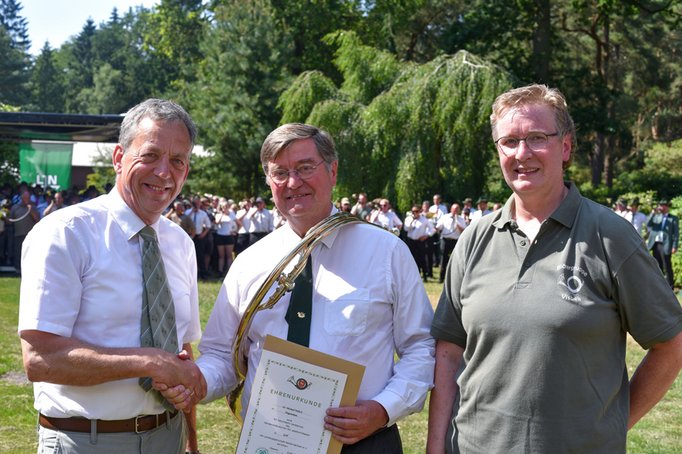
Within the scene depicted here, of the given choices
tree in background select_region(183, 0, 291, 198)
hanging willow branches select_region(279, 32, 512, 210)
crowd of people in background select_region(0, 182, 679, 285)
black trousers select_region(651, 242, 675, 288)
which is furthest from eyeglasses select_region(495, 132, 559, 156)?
tree in background select_region(183, 0, 291, 198)

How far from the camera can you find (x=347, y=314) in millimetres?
2836

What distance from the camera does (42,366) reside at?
261 centimetres

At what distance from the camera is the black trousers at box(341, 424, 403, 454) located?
9.20 ft

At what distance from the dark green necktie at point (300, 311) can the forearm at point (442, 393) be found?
48 centimetres

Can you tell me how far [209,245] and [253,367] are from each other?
685 inches

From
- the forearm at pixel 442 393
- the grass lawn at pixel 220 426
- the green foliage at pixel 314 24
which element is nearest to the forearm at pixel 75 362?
the forearm at pixel 442 393

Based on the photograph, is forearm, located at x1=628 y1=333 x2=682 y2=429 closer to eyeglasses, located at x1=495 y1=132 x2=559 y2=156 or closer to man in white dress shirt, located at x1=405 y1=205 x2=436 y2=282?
eyeglasses, located at x1=495 y1=132 x2=559 y2=156

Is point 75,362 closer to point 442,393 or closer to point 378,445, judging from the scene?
point 378,445

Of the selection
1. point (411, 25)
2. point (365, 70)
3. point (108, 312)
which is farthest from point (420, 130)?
point (108, 312)

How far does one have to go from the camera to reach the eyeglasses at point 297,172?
2.91 m

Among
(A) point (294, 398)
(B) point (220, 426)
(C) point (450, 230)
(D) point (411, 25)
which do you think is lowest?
(B) point (220, 426)

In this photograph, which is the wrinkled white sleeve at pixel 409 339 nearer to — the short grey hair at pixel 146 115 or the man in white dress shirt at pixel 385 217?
the short grey hair at pixel 146 115

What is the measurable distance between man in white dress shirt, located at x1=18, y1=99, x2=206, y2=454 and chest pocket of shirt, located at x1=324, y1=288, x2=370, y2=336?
52 centimetres

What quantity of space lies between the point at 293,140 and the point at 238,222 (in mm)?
18542
